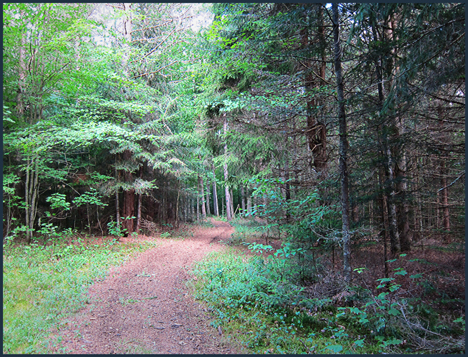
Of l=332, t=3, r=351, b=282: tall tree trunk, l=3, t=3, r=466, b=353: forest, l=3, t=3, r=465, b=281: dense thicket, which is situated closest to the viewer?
l=3, t=3, r=466, b=353: forest

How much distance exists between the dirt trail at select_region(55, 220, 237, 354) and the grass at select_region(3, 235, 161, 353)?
0.32 m

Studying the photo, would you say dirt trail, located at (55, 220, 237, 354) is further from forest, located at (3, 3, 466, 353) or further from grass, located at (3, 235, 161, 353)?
forest, located at (3, 3, 466, 353)

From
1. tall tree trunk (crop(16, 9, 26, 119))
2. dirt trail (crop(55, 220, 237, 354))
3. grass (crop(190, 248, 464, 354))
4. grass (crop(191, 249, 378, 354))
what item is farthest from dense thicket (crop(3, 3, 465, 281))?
dirt trail (crop(55, 220, 237, 354))

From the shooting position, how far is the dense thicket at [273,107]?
514 cm

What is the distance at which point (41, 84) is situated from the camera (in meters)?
8.15

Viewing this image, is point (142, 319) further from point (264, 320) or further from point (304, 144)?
point (304, 144)

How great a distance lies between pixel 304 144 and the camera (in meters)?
8.27

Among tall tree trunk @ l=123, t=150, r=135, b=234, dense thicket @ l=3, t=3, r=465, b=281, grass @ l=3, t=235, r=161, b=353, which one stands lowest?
grass @ l=3, t=235, r=161, b=353

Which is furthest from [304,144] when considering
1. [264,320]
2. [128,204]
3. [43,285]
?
[128,204]

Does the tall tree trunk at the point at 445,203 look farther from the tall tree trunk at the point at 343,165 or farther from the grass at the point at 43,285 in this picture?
the grass at the point at 43,285

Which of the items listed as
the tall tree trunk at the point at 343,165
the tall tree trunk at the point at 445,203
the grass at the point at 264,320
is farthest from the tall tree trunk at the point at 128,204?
the tall tree trunk at the point at 445,203

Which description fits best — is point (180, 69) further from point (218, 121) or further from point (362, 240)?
point (362, 240)

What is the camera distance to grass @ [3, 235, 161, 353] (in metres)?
4.11

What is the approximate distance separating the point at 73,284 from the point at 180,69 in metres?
11.4
